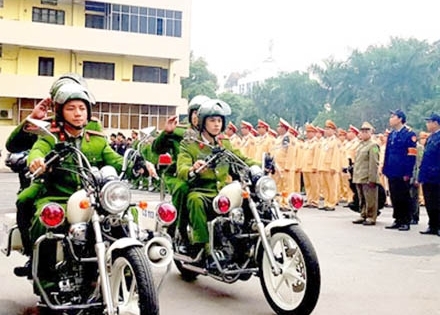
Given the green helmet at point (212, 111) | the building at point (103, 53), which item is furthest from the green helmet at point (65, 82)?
the building at point (103, 53)

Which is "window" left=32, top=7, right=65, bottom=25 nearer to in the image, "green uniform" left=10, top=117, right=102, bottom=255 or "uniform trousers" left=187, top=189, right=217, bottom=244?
"uniform trousers" left=187, top=189, right=217, bottom=244

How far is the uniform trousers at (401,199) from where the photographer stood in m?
11.5

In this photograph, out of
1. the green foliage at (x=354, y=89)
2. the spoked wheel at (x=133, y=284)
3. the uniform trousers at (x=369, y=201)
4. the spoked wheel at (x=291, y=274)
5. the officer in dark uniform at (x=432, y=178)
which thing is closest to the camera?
the spoked wheel at (x=133, y=284)

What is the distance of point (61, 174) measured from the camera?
503 centimetres

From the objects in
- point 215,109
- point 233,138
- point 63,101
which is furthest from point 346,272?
point 233,138

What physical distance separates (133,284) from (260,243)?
68.5 inches

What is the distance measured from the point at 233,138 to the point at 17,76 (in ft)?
65.8

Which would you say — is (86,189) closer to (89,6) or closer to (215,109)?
(215,109)

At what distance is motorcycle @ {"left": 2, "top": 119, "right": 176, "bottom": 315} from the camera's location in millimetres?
4254

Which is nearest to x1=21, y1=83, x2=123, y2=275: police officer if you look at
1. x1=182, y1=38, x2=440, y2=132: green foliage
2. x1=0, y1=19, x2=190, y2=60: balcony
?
x1=0, y1=19, x2=190, y2=60: balcony

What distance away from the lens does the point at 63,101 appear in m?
4.93

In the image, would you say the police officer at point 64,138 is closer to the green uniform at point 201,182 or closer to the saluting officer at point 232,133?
the green uniform at point 201,182

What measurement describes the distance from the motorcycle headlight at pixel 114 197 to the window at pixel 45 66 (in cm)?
3482

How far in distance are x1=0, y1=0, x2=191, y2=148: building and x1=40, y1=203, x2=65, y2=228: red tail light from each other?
33218mm
